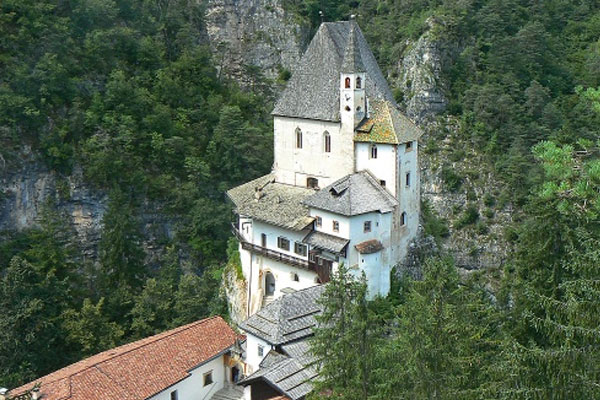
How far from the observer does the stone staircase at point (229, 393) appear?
1412 inches

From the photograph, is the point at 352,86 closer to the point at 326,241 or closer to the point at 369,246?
the point at 326,241

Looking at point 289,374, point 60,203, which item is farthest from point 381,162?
point 60,203

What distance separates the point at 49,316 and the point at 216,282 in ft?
36.6

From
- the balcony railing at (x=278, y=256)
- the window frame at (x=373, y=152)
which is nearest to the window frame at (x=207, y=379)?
the balcony railing at (x=278, y=256)

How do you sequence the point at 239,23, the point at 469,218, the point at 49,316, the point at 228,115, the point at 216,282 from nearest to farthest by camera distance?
the point at 49,316 < the point at 216,282 < the point at 228,115 < the point at 469,218 < the point at 239,23

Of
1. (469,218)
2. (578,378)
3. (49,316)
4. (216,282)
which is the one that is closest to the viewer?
(578,378)

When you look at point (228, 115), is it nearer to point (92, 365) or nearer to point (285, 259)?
point (285, 259)

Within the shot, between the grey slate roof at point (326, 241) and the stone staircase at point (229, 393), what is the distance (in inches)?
324

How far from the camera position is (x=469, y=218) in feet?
206

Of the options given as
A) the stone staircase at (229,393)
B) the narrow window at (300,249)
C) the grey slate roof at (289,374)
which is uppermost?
the narrow window at (300,249)

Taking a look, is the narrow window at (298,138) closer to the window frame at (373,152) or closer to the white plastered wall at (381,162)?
the white plastered wall at (381,162)

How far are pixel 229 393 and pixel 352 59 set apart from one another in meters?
18.3

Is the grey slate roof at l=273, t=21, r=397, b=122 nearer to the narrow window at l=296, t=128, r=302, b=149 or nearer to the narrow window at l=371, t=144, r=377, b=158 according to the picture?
the narrow window at l=296, t=128, r=302, b=149

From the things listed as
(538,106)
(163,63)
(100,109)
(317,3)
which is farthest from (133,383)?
(317,3)
